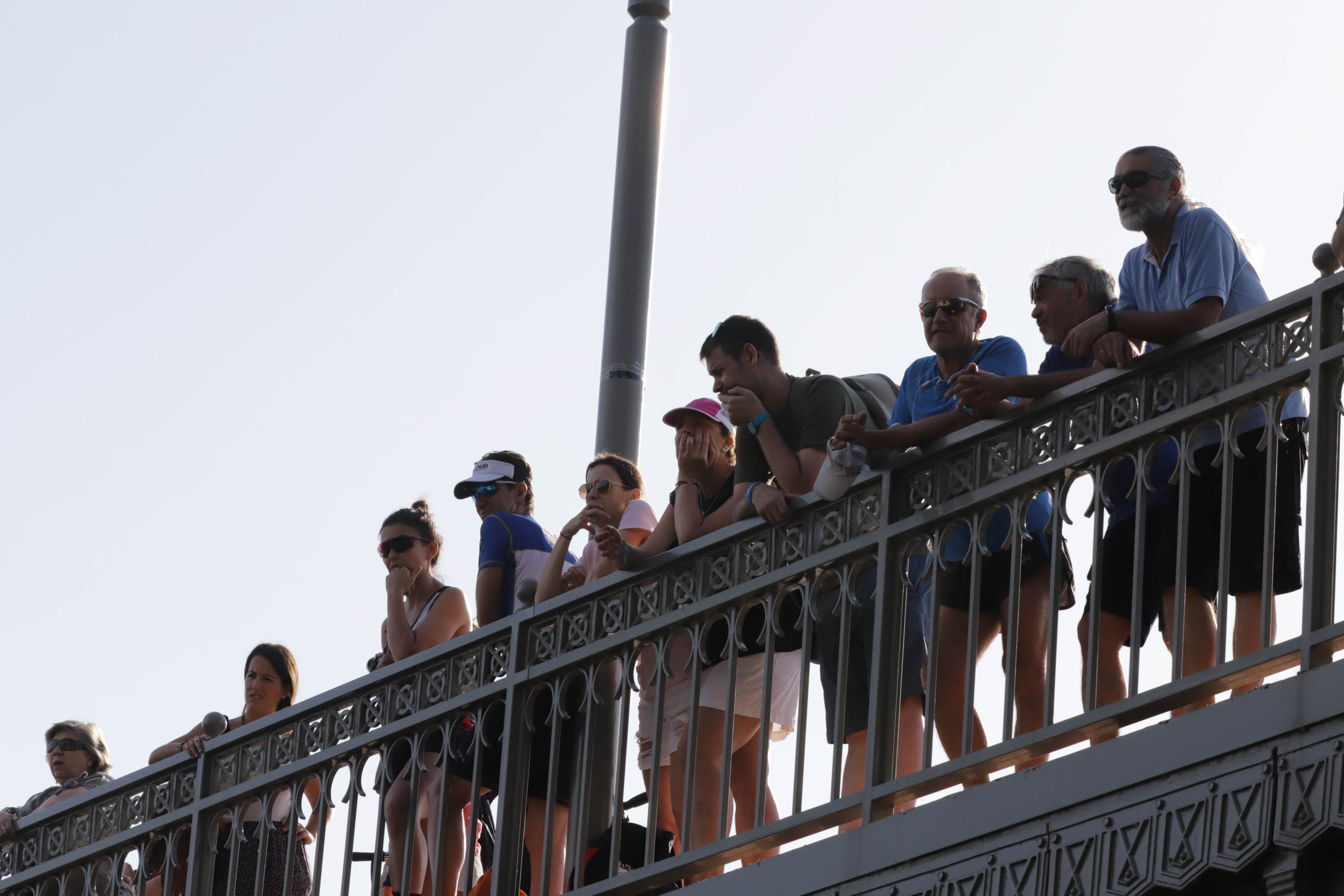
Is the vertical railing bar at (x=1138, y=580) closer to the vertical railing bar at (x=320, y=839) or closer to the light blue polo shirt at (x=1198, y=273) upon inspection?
the light blue polo shirt at (x=1198, y=273)

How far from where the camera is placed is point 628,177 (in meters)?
11.9

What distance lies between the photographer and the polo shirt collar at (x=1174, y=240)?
659 cm

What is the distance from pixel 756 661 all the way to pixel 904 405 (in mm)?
1047

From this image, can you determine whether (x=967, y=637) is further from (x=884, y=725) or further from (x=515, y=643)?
(x=515, y=643)

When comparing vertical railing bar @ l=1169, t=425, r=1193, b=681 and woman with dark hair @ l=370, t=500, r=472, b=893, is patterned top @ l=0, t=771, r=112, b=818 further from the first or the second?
vertical railing bar @ l=1169, t=425, r=1193, b=681

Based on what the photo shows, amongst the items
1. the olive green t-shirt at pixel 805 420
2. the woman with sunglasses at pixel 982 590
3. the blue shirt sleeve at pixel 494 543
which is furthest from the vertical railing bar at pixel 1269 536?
the blue shirt sleeve at pixel 494 543

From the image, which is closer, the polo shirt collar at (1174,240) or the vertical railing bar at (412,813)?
the polo shirt collar at (1174,240)

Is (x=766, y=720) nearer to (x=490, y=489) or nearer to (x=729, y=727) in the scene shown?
(x=729, y=727)

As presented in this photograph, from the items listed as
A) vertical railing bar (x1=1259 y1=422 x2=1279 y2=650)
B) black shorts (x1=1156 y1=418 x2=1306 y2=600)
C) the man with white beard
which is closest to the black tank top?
the man with white beard

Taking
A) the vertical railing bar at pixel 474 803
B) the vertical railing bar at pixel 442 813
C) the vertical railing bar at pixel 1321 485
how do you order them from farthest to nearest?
the vertical railing bar at pixel 442 813 < the vertical railing bar at pixel 474 803 < the vertical railing bar at pixel 1321 485

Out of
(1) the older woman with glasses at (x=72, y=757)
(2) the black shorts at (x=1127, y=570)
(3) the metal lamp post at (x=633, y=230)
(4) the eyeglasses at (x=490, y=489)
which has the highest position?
(3) the metal lamp post at (x=633, y=230)

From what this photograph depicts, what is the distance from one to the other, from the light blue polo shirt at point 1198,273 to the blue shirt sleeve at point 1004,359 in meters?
0.45

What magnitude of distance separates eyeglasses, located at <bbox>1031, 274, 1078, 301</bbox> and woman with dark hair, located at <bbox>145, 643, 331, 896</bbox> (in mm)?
3424

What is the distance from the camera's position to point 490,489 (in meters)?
9.28
